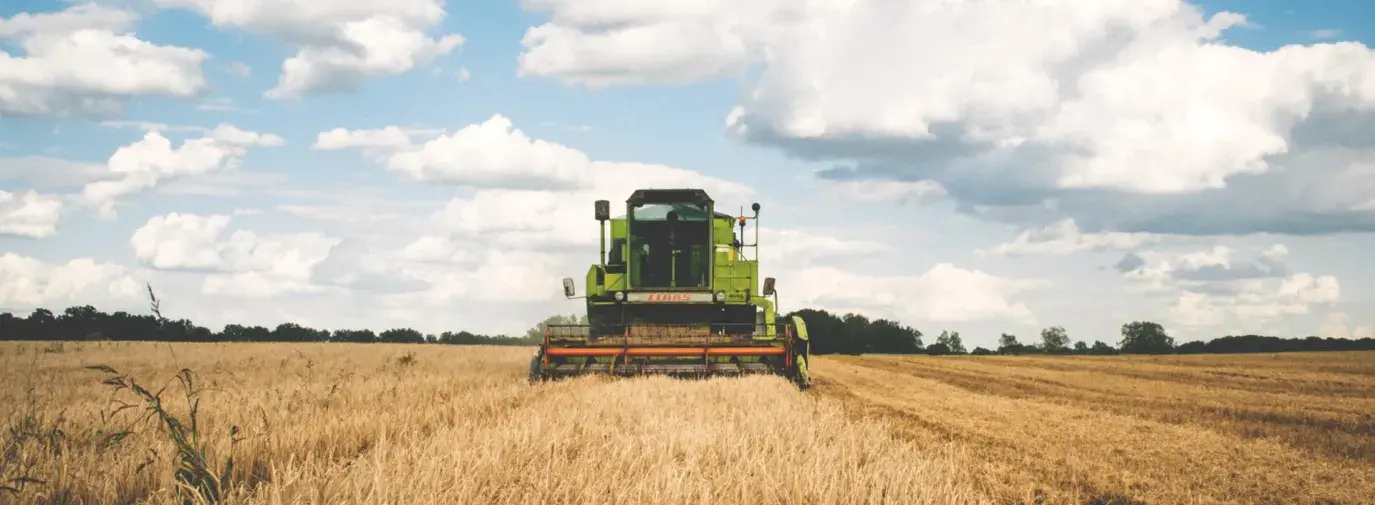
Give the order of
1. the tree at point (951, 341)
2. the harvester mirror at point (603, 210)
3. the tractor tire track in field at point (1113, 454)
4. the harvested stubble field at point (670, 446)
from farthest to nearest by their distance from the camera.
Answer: the tree at point (951, 341)
the harvester mirror at point (603, 210)
the tractor tire track in field at point (1113, 454)
the harvested stubble field at point (670, 446)

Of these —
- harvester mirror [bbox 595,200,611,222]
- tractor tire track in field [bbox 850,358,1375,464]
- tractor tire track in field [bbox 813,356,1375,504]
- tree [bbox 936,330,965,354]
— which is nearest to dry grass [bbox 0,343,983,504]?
tractor tire track in field [bbox 813,356,1375,504]

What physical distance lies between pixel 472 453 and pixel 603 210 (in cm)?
1151

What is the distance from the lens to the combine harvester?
48.1 feet

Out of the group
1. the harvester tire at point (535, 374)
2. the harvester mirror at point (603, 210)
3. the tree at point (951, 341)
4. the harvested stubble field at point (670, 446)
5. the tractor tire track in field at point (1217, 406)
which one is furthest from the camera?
the tree at point (951, 341)

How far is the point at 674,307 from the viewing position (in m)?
16.6

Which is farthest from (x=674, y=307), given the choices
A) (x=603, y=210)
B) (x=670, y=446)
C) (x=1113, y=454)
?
(x=670, y=446)

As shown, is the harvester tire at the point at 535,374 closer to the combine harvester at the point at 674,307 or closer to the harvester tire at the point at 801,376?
the combine harvester at the point at 674,307

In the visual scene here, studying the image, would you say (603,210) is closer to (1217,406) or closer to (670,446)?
(1217,406)

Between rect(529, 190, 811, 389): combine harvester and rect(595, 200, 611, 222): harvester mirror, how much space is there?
0.02 meters

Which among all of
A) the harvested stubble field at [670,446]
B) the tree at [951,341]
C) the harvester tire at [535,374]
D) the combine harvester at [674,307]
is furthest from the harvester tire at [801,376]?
the tree at [951,341]

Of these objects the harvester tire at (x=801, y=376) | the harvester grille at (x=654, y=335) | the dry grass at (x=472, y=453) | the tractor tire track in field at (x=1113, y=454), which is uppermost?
the harvester grille at (x=654, y=335)

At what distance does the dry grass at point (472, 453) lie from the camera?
179 inches

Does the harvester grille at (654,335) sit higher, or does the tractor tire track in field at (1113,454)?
the harvester grille at (654,335)

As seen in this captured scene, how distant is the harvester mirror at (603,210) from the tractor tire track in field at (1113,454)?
511 cm
